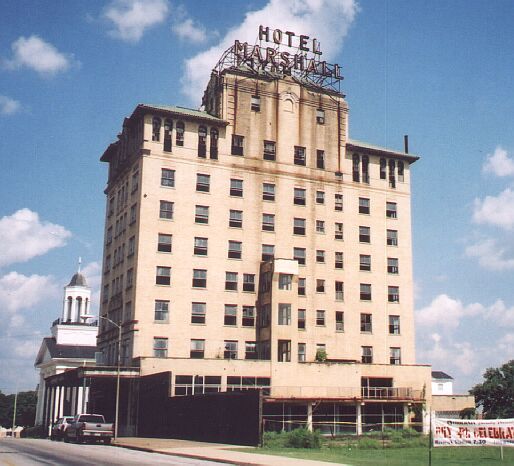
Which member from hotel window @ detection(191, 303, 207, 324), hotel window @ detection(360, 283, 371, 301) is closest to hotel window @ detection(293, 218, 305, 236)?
hotel window @ detection(360, 283, 371, 301)

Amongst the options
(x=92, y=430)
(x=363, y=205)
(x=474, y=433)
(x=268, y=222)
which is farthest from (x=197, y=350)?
(x=474, y=433)

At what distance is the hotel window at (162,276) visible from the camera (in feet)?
221

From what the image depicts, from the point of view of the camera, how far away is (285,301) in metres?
67.2

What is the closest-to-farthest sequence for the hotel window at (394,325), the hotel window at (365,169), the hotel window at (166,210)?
1. the hotel window at (166,210)
2. the hotel window at (394,325)
3. the hotel window at (365,169)

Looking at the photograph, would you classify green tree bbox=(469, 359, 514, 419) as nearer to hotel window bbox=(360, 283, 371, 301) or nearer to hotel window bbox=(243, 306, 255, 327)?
hotel window bbox=(360, 283, 371, 301)

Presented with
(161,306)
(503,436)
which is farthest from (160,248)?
(503,436)

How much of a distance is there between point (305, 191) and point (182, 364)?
2484 centimetres

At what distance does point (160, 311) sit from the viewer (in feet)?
219

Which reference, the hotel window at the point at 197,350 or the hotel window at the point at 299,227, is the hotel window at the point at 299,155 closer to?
the hotel window at the point at 299,227

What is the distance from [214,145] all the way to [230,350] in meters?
A: 22.0

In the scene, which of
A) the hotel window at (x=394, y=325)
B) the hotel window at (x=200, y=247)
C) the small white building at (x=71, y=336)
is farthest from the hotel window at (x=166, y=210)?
the small white building at (x=71, y=336)

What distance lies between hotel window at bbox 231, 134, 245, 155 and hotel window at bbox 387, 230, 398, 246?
19804mm

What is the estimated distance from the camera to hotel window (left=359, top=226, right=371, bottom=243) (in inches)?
3029

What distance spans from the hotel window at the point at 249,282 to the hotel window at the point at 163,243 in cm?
862
